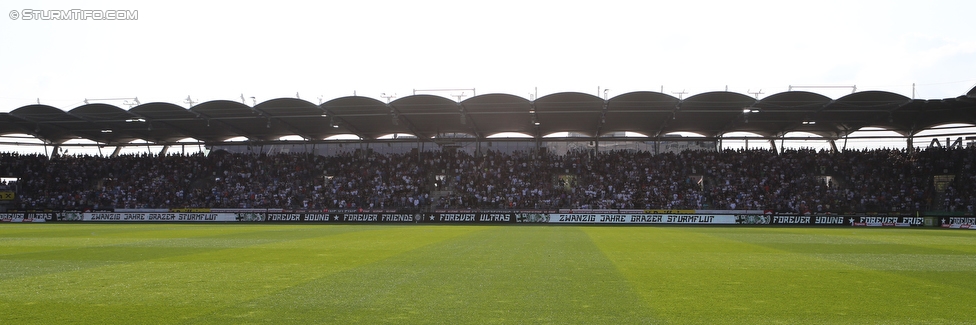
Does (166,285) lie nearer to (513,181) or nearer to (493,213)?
(493,213)

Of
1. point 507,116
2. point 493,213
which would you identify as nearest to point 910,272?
point 493,213

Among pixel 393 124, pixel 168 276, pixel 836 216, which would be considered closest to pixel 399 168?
pixel 393 124

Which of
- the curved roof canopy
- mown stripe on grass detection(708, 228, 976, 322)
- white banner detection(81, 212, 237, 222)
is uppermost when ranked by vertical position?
the curved roof canopy

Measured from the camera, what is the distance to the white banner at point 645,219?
125ft

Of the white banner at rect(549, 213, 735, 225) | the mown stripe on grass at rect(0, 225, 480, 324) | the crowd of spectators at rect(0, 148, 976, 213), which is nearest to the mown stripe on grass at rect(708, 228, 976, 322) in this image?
the mown stripe on grass at rect(0, 225, 480, 324)

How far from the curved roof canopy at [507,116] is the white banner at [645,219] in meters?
6.49

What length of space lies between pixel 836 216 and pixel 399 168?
1134 inches

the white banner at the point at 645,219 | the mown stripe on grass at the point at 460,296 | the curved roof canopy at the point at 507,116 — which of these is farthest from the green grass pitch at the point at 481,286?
the curved roof canopy at the point at 507,116

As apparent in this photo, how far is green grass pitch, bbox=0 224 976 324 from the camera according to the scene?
744cm

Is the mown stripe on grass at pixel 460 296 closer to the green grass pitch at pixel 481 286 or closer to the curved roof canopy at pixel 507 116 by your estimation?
the green grass pitch at pixel 481 286

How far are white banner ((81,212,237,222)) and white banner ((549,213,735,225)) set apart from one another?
21.0m

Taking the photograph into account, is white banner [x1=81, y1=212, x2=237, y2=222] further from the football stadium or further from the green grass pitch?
the green grass pitch

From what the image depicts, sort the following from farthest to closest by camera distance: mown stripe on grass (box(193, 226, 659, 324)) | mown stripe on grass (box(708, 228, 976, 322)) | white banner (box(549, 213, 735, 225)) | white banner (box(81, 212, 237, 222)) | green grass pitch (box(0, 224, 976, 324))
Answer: white banner (box(81, 212, 237, 222))
white banner (box(549, 213, 735, 225))
mown stripe on grass (box(708, 228, 976, 322))
green grass pitch (box(0, 224, 976, 324))
mown stripe on grass (box(193, 226, 659, 324))

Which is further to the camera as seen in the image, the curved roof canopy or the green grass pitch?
the curved roof canopy
